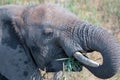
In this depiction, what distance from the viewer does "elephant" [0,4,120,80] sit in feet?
17.6

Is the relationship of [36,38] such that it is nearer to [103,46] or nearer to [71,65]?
[71,65]

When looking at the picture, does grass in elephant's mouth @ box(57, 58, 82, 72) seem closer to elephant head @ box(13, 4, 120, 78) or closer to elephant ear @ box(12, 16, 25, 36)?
elephant head @ box(13, 4, 120, 78)

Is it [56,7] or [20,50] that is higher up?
[56,7]

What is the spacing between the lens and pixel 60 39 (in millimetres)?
5406

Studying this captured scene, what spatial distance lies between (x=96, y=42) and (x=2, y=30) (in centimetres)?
104

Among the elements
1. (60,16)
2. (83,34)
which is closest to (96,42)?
(83,34)

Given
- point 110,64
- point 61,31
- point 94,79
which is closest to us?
point 110,64

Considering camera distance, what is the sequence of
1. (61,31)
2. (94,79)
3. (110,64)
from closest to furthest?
1. (110,64)
2. (61,31)
3. (94,79)

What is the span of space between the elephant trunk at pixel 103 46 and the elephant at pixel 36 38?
0.6 inches

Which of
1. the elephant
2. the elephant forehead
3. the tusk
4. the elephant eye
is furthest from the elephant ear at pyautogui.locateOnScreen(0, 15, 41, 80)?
the tusk

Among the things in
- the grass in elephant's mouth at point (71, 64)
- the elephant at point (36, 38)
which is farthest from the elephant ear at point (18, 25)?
the grass in elephant's mouth at point (71, 64)

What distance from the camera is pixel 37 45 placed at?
5.57m

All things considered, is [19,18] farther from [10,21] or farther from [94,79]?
[94,79]

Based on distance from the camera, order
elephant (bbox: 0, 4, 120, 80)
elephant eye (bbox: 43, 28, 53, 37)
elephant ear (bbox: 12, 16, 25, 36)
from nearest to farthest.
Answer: elephant (bbox: 0, 4, 120, 80) < elephant eye (bbox: 43, 28, 53, 37) < elephant ear (bbox: 12, 16, 25, 36)
